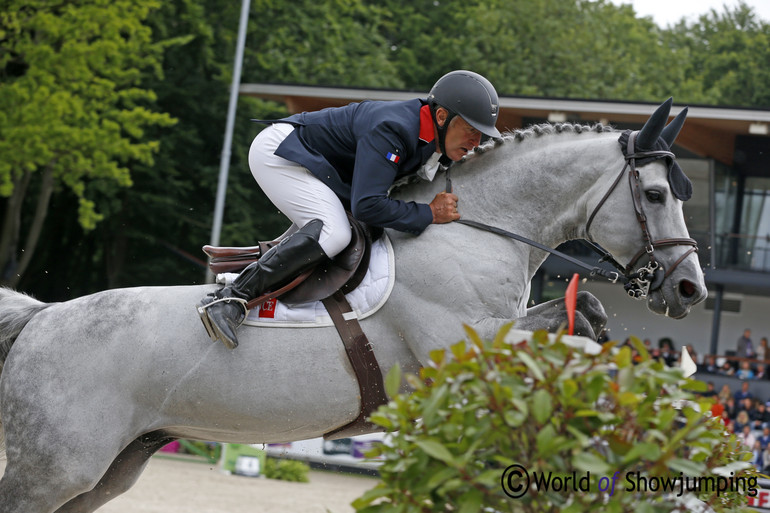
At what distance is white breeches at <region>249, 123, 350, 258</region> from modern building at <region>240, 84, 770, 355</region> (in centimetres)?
1277

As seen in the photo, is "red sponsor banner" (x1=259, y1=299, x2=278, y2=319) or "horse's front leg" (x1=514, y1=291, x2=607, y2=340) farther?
"red sponsor banner" (x1=259, y1=299, x2=278, y2=319)

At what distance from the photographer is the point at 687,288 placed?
13.4ft

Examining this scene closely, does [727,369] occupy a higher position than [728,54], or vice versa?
[728,54]

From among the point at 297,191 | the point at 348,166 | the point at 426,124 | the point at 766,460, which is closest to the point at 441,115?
the point at 426,124

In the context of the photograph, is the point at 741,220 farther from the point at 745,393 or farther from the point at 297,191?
the point at 297,191

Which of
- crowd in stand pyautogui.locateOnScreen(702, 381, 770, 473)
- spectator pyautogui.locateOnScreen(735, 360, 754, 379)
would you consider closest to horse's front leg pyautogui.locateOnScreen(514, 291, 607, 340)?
crowd in stand pyautogui.locateOnScreen(702, 381, 770, 473)

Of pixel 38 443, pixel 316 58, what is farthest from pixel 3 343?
pixel 316 58

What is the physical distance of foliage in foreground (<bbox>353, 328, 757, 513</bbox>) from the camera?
256cm

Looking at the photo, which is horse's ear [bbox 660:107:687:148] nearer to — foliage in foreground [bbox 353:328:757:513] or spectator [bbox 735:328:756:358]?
foliage in foreground [bbox 353:328:757:513]

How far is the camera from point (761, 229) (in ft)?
67.9

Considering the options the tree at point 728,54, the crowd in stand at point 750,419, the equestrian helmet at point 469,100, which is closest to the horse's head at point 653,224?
the equestrian helmet at point 469,100

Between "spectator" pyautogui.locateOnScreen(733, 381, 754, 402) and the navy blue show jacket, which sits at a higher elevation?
the navy blue show jacket

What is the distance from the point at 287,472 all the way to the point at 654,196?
10.2 m

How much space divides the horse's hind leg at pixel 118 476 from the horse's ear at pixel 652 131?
8.81 ft
